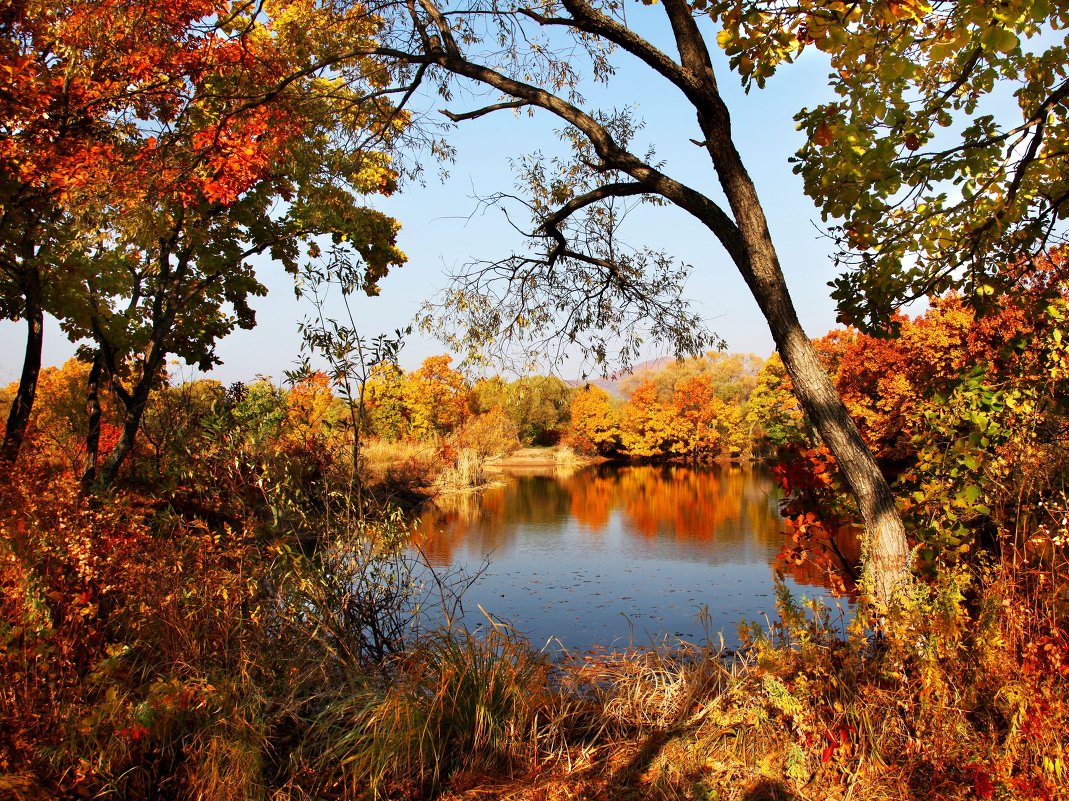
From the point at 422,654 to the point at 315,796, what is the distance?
903 millimetres

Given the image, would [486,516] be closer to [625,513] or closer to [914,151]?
[625,513]

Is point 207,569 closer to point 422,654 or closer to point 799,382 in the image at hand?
point 422,654

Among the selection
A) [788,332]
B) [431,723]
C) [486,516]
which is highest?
[788,332]

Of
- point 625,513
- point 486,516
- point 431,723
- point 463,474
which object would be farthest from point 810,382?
point 463,474

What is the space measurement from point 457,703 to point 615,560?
763 centimetres

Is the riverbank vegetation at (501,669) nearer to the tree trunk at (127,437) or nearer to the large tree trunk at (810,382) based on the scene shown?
A: the large tree trunk at (810,382)

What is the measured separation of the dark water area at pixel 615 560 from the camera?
23.7ft

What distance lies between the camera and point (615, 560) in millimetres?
10742

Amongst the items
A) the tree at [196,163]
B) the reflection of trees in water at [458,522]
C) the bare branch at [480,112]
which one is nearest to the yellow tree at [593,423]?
the reflection of trees in water at [458,522]

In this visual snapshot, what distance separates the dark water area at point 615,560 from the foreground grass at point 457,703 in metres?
1.13

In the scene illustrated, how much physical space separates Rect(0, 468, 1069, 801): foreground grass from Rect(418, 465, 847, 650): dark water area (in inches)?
44.4

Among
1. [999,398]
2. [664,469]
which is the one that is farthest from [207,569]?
[664,469]

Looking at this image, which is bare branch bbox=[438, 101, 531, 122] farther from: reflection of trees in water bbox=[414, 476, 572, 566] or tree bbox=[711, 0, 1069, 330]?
reflection of trees in water bbox=[414, 476, 572, 566]

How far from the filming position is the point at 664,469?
31453 mm
